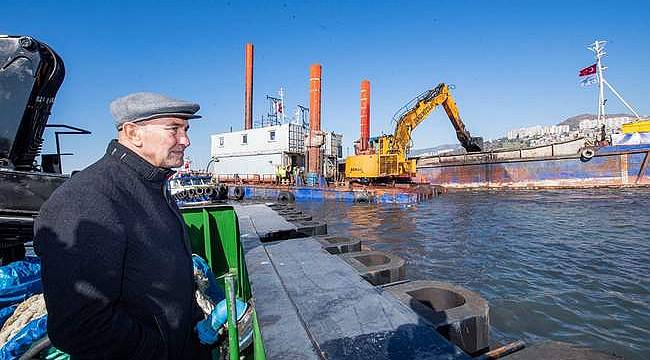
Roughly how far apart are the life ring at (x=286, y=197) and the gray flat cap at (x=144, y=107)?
62.7 ft

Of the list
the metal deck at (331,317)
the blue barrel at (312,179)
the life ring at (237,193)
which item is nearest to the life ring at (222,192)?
the life ring at (237,193)

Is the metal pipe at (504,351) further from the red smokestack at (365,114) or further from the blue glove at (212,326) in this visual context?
the red smokestack at (365,114)

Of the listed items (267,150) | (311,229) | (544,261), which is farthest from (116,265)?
(267,150)

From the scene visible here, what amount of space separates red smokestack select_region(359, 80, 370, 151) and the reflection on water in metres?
13.5

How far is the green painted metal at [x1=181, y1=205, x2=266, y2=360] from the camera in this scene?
3.50 meters

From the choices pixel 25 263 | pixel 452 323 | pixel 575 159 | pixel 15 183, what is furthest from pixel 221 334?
pixel 575 159

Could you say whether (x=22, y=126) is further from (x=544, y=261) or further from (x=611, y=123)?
(x=611, y=123)

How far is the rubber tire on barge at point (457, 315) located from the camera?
6.52ft

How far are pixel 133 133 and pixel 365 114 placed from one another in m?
26.0

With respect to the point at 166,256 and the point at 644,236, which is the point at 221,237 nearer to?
the point at 166,256

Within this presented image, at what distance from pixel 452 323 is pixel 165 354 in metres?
1.62

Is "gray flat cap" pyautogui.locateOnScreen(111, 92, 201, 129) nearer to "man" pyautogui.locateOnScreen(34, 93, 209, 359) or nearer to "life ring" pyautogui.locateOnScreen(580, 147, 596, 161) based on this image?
"man" pyautogui.locateOnScreen(34, 93, 209, 359)

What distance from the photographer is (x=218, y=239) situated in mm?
3812

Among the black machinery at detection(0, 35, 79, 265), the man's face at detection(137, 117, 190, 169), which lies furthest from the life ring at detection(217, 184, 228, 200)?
the man's face at detection(137, 117, 190, 169)
